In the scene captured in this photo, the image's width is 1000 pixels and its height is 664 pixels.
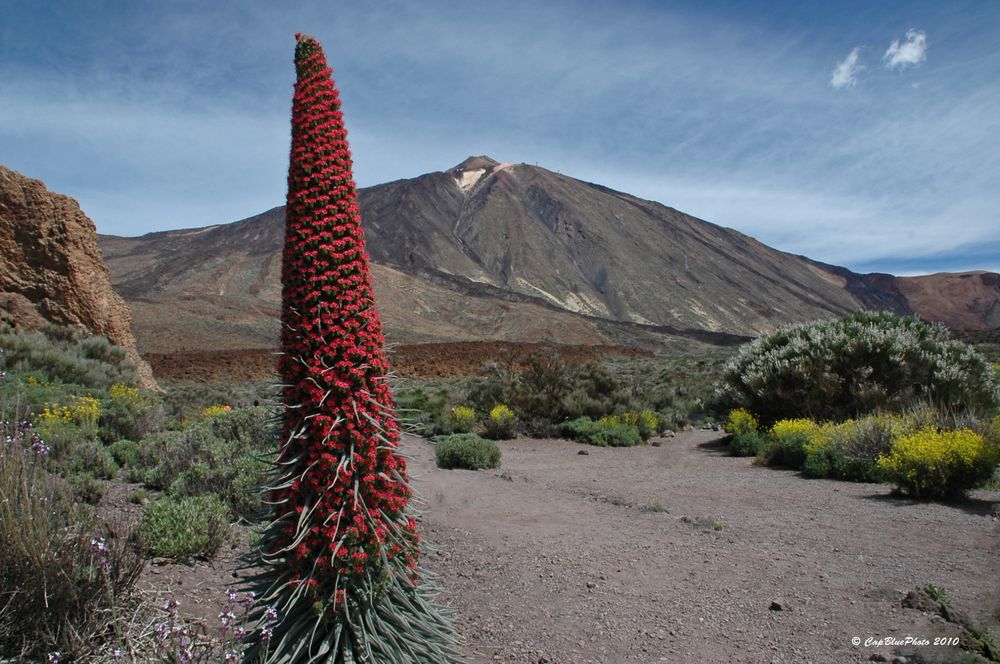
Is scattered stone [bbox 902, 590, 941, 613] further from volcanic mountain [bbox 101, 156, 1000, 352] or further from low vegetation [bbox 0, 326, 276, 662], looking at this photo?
volcanic mountain [bbox 101, 156, 1000, 352]

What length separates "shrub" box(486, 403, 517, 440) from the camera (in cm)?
1332

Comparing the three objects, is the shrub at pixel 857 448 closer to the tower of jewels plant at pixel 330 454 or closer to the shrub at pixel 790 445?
the shrub at pixel 790 445

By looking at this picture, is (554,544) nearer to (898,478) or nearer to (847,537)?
(847,537)

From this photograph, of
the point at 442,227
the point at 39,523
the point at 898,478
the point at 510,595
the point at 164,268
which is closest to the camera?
the point at 39,523

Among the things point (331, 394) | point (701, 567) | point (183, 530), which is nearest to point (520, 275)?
point (701, 567)

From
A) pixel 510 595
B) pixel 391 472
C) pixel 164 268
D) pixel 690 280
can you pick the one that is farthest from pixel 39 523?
pixel 690 280

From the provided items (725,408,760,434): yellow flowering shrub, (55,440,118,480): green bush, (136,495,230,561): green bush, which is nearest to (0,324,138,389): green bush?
(55,440,118,480): green bush

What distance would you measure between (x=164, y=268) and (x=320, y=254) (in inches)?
3522

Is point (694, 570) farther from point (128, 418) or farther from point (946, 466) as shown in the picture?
point (128, 418)

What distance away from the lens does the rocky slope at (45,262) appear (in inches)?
480

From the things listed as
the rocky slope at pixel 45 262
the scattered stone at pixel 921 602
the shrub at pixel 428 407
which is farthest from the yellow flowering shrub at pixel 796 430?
the rocky slope at pixel 45 262

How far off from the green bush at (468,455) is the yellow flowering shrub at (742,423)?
4376 mm

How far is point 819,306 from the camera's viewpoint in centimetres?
11925

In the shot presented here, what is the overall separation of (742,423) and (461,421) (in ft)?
17.9
